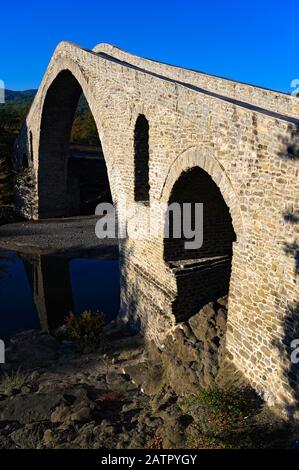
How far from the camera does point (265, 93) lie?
10.0 meters

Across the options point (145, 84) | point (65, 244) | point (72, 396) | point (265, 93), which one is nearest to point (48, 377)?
point (72, 396)

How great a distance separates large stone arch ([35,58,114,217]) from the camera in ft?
58.5

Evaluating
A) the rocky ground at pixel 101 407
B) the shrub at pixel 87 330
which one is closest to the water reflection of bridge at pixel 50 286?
the shrub at pixel 87 330

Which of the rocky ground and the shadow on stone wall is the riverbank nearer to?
the rocky ground

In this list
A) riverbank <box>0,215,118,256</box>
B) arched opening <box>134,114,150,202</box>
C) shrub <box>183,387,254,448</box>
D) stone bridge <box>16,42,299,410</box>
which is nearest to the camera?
shrub <box>183,387,254,448</box>

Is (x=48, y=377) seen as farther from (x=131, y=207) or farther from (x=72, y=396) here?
(x=131, y=207)

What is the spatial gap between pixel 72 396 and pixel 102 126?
24.1 feet

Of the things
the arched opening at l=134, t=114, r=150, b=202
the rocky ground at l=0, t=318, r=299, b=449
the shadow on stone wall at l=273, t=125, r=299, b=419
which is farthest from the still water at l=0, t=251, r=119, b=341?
the shadow on stone wall at l=273, t=125, r=299, b=419

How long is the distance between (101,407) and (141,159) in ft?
18.4

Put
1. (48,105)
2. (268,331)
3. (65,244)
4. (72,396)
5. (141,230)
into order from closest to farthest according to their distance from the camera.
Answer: (268,331) < (72,396) < (141,230) < (65,244) < (48,105)

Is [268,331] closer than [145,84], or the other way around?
[268,331]

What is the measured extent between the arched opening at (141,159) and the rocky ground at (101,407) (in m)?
3.63

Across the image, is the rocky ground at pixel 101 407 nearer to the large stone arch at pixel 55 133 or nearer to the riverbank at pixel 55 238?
the riverbank at pixel 55 238

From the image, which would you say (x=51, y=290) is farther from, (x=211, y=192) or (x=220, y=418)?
(x=220, y=418)
